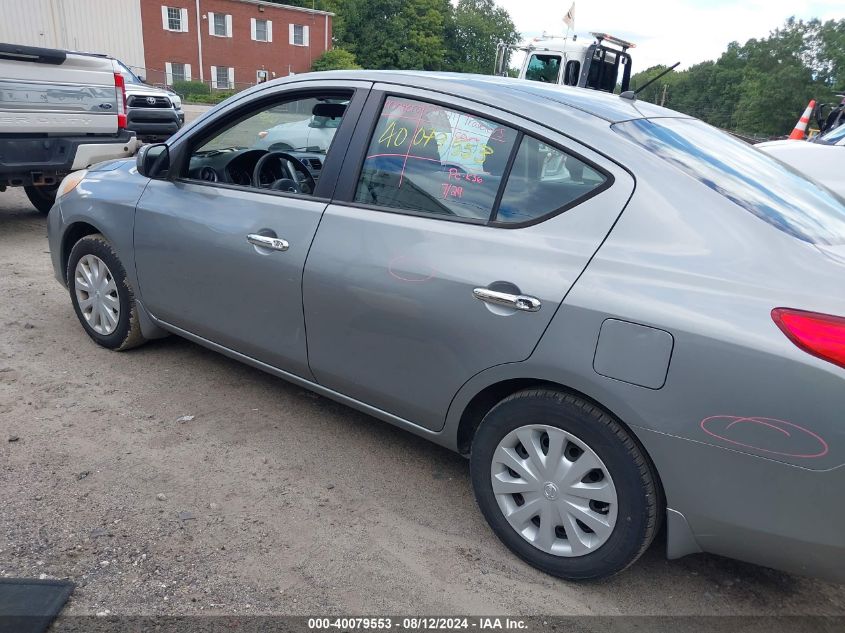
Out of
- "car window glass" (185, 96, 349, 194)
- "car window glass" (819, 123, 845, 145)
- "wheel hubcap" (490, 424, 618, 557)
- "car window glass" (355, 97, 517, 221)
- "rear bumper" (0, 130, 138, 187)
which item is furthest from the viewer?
"car window glass" (819, 123, 845, 145)

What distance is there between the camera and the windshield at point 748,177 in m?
2.29

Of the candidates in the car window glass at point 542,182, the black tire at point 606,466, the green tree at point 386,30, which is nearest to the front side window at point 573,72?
the car window glass at point 542,182

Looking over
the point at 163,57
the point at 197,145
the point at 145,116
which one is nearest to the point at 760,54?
the point at 163,57

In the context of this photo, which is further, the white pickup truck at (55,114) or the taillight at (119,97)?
the taillight at (119,97)

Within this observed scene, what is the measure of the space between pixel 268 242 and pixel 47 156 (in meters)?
4.56

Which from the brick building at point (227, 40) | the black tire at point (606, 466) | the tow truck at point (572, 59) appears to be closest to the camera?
the black tire at point (606, 466)

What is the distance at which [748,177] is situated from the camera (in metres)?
2.56

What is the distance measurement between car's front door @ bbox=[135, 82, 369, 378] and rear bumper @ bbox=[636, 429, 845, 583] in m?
1.73

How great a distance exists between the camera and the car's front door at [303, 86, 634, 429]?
2406 mm

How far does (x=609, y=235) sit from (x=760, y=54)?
265ft

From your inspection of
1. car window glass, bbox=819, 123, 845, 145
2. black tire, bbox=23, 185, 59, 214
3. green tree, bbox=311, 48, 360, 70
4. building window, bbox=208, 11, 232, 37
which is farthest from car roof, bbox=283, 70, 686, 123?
green tree, bbox=311, 48, 360, 70

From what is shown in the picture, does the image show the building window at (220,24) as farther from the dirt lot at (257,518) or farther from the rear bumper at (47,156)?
the dirt lot at (257,518)

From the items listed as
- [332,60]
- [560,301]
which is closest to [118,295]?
[560,301]

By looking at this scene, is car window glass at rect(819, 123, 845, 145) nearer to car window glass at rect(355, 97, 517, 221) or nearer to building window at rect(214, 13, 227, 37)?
car window glass at rect(355, 97, 517, 221)
